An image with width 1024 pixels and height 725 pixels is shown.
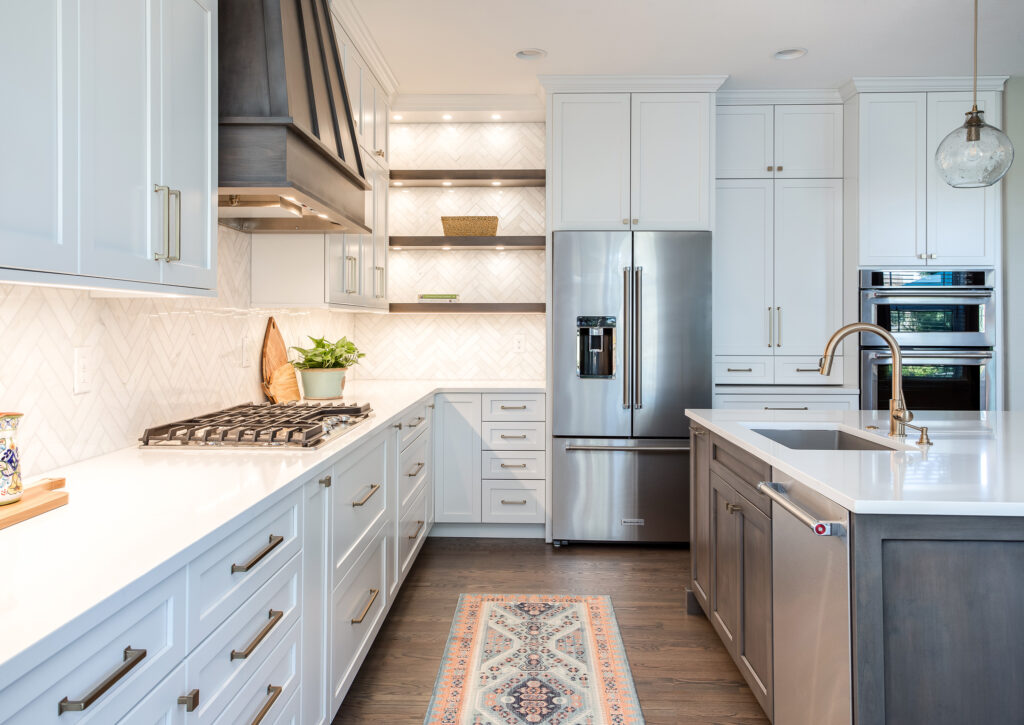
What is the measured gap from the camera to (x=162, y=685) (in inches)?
38.9

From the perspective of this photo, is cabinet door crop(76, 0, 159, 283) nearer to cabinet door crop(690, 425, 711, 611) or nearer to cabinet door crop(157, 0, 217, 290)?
cabinet door crop(157, 0, 217, 290)

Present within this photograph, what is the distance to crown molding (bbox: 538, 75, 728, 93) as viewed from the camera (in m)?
3.67

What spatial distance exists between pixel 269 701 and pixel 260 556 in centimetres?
33

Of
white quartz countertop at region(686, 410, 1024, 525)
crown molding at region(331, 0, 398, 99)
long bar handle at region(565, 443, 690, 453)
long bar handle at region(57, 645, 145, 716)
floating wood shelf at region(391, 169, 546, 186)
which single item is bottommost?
long bar handle at region(565, 443, 690, 453)

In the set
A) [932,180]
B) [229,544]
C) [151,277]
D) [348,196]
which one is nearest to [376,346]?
[348,196]

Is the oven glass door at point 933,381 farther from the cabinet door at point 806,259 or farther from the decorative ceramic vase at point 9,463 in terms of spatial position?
the decorative ceramic vase at point 9,463

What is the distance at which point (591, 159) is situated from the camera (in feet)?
12.1

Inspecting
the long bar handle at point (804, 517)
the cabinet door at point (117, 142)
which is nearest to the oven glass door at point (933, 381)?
the long bar handle at point (804, 517)

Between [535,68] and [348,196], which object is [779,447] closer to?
[348,196]

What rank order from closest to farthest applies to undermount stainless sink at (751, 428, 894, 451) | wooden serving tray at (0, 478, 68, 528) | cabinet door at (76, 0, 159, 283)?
wooden serving tray at (0, 478, 68, 528) → cabinet door at (76, 0, 159, 283) → undermount stainless sink at (751, 428, 894, 451)

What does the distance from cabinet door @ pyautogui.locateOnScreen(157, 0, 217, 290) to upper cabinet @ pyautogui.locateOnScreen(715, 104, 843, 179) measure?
3041mm

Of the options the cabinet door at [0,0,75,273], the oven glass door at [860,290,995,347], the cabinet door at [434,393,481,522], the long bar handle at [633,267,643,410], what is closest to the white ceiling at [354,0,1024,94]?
the long bar handle at [633,267,643,410]

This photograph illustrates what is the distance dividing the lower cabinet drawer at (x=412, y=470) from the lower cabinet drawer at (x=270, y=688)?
1.23 m

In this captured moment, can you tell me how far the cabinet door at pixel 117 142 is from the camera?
1.26 meters
